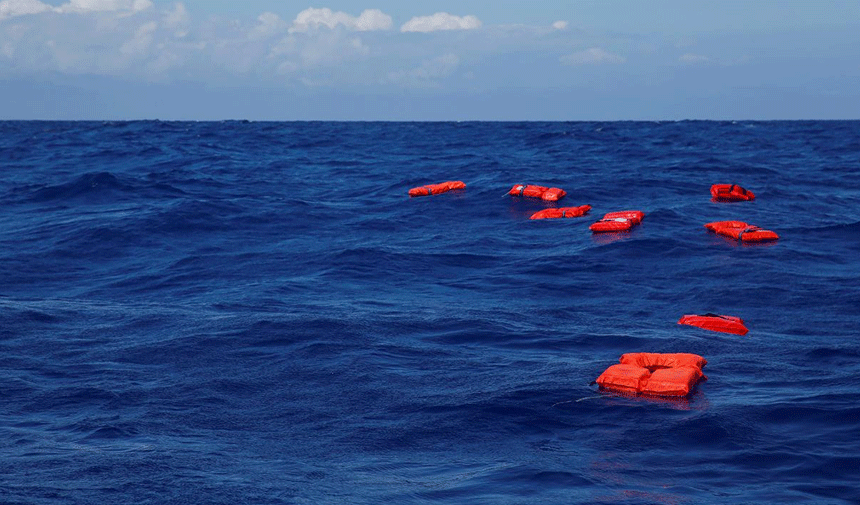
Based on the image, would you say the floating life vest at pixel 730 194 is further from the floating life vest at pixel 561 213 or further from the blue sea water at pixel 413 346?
the floating life vest at pixel 561 213

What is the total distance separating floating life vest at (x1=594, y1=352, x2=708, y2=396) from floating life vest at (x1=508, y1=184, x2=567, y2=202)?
76.3 feet

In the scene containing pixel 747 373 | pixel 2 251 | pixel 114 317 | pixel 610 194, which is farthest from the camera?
pixel 610 194

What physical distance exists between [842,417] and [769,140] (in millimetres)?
73683

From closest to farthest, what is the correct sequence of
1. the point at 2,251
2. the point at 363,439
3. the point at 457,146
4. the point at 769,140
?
1. the point at 363,439
2. the point at 2,251
3. the point at 457,146
4. the point at 769,140

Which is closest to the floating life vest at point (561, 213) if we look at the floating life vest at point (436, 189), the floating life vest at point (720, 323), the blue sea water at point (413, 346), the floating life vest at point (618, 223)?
the blue sea water at point (413, 346)

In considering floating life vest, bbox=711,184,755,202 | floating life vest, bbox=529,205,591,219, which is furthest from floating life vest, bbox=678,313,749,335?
floating life vest, bbox=711,184,755,202

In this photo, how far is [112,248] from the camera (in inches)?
1291

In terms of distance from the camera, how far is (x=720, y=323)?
2197 cm

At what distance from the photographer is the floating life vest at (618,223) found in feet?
111

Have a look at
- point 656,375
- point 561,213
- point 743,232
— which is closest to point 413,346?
point 656,375

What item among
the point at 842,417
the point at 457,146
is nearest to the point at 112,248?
the point at 842,417

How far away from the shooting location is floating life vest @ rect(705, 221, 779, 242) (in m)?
31.8

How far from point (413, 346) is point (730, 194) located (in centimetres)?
2508

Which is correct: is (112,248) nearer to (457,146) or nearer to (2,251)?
(2,251)
